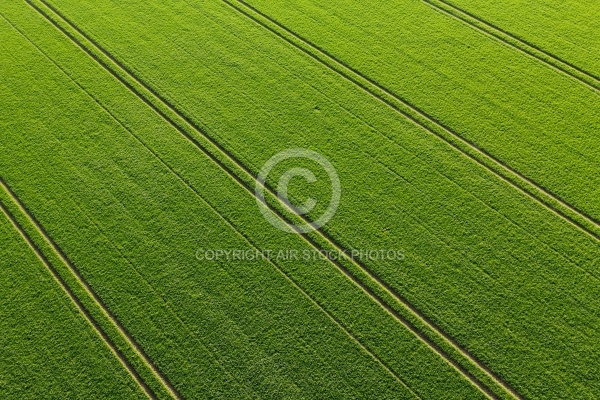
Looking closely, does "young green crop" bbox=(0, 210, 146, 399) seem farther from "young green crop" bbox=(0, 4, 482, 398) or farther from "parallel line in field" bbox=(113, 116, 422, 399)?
"parallel line in field" bbox=(113, 116, 422, 399)

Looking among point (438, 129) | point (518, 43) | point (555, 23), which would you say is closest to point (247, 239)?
point (438, 129)

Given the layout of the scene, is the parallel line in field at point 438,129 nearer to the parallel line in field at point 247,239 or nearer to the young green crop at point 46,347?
the parallel line in field at point 247,239

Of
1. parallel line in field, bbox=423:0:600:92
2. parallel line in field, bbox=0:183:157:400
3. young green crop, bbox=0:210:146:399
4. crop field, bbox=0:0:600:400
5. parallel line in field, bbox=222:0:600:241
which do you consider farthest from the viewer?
parallel line in field, bbox=423:0:600:92

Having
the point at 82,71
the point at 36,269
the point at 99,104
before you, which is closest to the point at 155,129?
the point at 99,104

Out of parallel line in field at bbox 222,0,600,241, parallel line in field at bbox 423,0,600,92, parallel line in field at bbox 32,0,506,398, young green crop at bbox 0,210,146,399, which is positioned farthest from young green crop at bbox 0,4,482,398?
parallel line in field at bbox 423,0,600,92

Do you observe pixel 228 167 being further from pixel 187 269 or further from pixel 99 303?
pixel 99 303

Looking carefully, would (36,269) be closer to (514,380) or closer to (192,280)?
(192,280)
